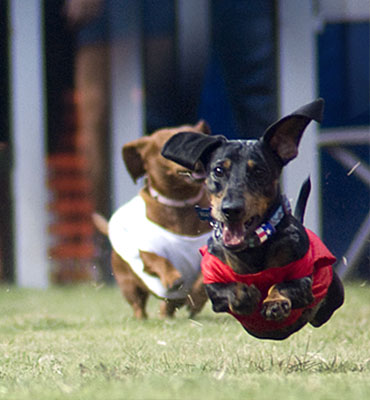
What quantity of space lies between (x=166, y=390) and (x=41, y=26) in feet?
18.1

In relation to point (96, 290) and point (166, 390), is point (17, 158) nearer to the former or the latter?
point (96, 290)

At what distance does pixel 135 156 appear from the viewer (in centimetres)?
502

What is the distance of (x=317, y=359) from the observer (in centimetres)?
330

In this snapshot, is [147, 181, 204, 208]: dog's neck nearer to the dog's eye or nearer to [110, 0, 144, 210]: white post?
the dog's eye

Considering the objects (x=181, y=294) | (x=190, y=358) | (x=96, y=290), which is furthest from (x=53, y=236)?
(x=190, y=358)

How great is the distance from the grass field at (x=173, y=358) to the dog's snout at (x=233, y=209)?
485 millimetres

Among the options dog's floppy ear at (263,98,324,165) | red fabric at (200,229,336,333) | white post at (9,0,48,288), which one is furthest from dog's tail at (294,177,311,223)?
white post at (9,0,48,288)

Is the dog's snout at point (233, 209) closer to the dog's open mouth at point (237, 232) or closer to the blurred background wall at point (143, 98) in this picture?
the dog's open mouth at point (237, 232)

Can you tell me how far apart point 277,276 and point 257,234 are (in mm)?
158

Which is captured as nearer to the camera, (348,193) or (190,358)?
(190,358)

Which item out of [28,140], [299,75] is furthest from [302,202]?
[28,140]

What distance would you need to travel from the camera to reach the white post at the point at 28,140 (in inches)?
300

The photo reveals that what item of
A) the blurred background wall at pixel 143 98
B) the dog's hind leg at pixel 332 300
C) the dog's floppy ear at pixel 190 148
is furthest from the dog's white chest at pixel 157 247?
the blurred background wall at pixel 143 98

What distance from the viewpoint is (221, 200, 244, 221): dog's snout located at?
284 cm
